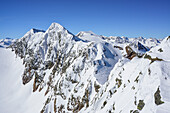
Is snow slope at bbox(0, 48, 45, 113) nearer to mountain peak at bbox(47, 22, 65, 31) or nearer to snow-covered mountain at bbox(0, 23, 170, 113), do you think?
snow-covered mountain at bbox(0, 23, 170, 113)

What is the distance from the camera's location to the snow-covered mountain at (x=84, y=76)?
53.7 feet

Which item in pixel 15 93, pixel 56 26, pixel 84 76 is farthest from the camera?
pixel 56 26

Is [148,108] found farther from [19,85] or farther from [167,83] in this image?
[19,85]

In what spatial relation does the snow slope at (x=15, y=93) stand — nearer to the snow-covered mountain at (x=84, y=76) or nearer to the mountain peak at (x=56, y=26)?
the snow-covered mountain at (x=84, y=76)

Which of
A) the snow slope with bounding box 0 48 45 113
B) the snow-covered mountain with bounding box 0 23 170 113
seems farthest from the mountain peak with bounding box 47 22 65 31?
the snow slope with bounding box 0 48 45 113

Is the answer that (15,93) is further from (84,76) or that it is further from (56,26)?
(84,76)

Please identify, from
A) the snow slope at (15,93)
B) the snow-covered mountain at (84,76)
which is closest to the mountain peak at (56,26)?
the snow-covered mountain at (84,76)

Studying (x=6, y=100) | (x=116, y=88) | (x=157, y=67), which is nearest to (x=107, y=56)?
(x=116, y=88)

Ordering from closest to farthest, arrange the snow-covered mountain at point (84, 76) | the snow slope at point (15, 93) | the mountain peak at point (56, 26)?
1. the snow-covered mountain at point (84, 76)
2. the snow slope at point (15, 93)
3. the mountain peak at point (56, 26)

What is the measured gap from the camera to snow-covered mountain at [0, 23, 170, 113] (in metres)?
16.4

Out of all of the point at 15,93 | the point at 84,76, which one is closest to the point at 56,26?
the point at 15,93

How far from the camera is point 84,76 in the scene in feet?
157

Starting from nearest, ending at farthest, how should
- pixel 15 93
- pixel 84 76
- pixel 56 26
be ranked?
pixel 84 76
pixel 15 93
pixel 56 26

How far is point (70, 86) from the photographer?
5091cm
